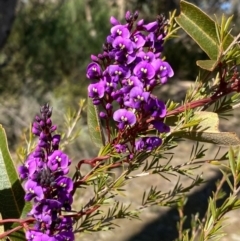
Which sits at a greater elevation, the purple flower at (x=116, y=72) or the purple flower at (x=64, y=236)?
the purple flower at (x=116, y=72)

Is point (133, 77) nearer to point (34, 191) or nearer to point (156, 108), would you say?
point (156, 108)

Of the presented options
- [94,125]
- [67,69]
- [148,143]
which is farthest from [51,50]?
[148,143]

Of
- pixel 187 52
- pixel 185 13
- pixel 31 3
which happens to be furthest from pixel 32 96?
pixel 185 13

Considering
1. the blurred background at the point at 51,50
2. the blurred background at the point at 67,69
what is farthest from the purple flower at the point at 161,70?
the blurred background at the point at 51,50

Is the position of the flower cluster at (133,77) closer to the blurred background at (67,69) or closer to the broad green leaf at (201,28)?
the broad green leaf at (201,28)

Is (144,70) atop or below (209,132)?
atop

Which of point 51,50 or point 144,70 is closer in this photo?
point 144,70
